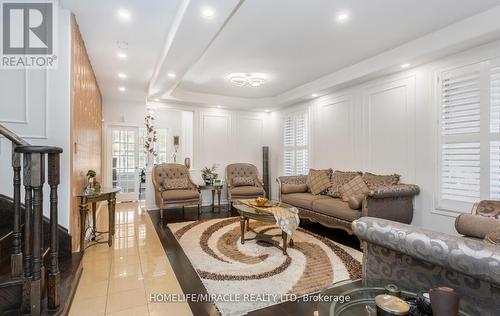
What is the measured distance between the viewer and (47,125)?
268 cm

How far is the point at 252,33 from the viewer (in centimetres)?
313

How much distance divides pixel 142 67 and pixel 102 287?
3.43m

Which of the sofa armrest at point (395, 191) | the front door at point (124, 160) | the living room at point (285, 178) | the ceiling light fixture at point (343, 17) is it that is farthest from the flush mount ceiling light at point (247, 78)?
the front door at point (124, 160)

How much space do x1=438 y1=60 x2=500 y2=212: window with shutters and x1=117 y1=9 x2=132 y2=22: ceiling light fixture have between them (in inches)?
156

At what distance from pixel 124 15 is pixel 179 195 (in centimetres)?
317

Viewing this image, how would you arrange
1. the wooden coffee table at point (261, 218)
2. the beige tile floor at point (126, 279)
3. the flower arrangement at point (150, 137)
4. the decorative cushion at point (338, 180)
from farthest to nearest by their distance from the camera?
the flower arrangement at point (150, 137)
the decorative cushion at point (338, 180)
the wooden coffee table at point (261, 218)
the beige tile floor at point (126, 279)

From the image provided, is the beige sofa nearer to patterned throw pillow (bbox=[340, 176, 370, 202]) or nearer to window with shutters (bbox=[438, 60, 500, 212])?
patterned throw pillow (bbox=[340, 176, 370, 202])

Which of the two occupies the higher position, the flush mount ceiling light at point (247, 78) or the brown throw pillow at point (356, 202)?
the flush mount ceiling light at point (247, 78)

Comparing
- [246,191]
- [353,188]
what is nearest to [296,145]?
[246,191]

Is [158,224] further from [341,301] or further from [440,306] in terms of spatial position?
[440,306]

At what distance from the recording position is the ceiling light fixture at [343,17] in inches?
107

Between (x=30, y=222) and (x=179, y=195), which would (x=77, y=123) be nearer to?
(x=30, y=222)

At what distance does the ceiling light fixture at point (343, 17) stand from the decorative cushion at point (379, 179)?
2.31 m

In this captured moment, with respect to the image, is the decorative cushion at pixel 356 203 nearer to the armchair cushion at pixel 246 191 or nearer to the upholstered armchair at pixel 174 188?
the armchair cushion at pixel 246 191
